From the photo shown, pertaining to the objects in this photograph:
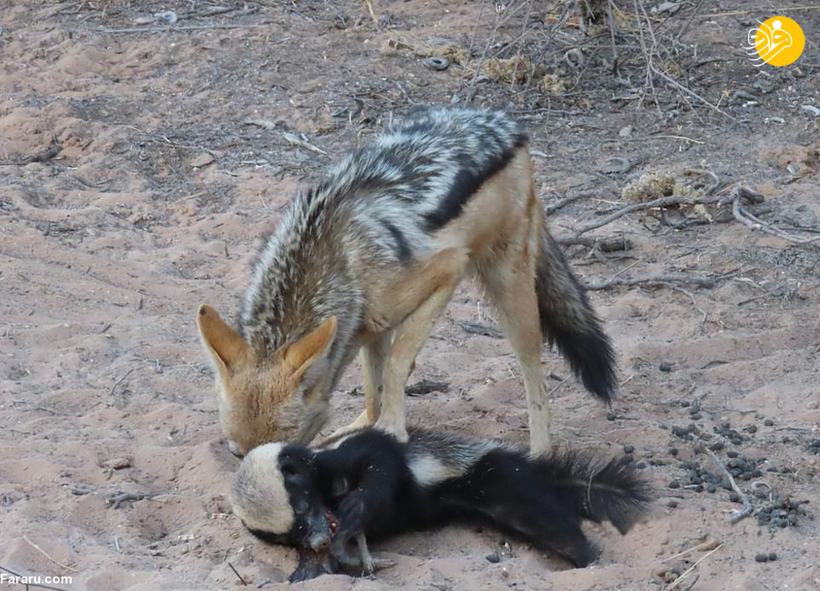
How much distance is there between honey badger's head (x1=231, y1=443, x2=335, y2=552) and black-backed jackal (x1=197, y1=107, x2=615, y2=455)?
17cm

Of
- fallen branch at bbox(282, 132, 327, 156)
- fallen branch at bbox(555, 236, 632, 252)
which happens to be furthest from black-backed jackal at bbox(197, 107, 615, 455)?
fallen branch at bbox(282, 132, 327, 156)

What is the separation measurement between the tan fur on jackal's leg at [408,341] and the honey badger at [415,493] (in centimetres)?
17

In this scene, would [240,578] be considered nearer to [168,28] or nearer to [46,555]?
[46,555]

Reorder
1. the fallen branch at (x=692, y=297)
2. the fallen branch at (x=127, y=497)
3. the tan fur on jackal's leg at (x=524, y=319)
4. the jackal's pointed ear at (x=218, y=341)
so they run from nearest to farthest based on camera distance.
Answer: the jackal's pointed ear at (x=218, y=341), the fallen branch at (x=127, y=497), the tan fur on jackal's leg at (x=524, y=319), the fallen branch at (x=692, y=297)

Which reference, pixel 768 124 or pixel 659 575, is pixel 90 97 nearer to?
pixel 768 124

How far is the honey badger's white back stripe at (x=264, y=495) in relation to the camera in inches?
215

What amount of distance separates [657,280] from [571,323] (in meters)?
1.85

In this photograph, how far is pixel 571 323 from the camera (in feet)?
23.5

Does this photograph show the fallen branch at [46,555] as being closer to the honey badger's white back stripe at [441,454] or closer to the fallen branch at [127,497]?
the fallen branch at [127,497]

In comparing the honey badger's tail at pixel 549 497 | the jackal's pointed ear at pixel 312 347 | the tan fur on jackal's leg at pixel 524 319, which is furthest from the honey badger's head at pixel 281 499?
the tan fur on jackal's leg at pixel 524 319

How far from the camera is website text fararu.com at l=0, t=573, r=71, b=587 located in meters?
5.00

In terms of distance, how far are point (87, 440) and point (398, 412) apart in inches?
71.3

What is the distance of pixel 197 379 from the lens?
7.34 m

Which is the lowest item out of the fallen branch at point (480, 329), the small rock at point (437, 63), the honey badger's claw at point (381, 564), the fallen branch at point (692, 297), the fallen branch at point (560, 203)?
the fallen branch at point (692, 297)
